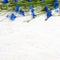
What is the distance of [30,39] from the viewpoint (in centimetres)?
119

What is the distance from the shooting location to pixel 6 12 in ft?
4.83

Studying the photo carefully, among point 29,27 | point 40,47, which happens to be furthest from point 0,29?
point 40,47

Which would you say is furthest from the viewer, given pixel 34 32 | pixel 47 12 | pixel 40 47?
pixel 47 12

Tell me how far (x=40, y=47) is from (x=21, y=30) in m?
0.20

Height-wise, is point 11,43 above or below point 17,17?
below

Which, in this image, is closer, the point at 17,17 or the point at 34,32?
the point at 34,32

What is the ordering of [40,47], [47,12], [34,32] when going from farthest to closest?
[47,12] → [34,32] → [40,47]

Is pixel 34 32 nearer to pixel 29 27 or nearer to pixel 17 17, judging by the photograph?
pixel 29 27

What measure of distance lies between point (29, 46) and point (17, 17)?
32 centimetres

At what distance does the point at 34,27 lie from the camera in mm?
1282

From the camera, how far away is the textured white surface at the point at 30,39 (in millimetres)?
1090

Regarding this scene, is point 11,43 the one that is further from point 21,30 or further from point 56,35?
point 56,35

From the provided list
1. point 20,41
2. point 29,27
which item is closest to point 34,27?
point 29,27

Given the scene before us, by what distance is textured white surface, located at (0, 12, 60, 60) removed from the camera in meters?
1.09
